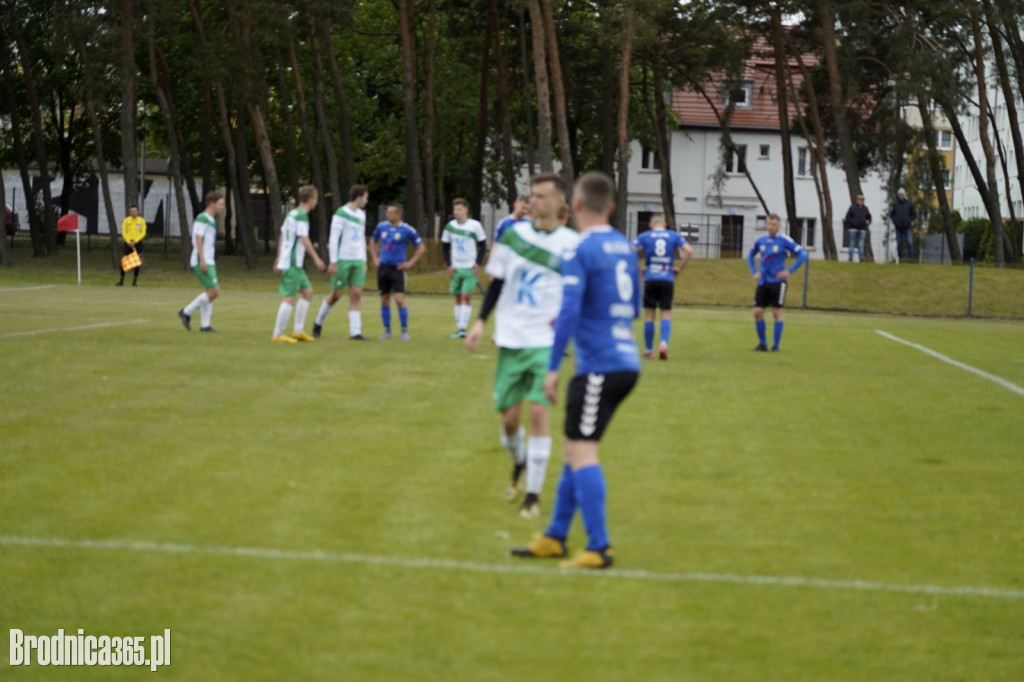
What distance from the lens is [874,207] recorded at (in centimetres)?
7688

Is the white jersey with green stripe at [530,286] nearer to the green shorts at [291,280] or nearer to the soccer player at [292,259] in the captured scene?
the soccer player at [292,259]

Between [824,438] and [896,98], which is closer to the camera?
[824,438]

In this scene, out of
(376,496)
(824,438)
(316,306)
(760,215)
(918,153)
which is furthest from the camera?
(760,215)

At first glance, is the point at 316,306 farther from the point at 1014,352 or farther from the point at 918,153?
the point at 918,153

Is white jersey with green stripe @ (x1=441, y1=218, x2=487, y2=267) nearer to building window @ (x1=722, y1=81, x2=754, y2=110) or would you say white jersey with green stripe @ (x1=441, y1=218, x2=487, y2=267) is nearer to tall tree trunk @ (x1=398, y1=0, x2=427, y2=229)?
tall tree trunk @ (x1=398, y1=0, x2=427, y2=229)

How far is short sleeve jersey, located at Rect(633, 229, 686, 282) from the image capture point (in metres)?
18.6

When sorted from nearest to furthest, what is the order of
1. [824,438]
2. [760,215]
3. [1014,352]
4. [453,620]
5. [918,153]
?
[453,620], [824,438], [1014,352], [918,153], [760,215]

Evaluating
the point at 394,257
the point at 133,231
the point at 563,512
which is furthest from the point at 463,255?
the point at 133,231

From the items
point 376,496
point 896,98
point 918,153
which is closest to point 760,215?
point 918,153

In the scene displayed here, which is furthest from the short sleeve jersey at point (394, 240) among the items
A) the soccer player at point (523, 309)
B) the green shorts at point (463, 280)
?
the soccer player at point (523, 309)

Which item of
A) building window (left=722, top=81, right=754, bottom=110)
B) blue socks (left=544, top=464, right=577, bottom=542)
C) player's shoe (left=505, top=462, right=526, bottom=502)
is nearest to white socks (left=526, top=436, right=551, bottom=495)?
player's shoe (left=505, top=462, right=526, bottom=502)

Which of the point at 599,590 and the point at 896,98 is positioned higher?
the point at 896,98

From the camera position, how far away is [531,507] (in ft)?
25.4

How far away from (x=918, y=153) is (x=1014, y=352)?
2225cm
